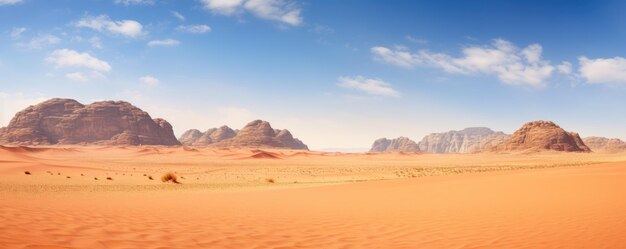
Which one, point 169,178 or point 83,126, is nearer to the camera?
point 169,178

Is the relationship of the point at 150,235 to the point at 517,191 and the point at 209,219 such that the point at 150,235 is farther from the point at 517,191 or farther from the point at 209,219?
the point at 517,191

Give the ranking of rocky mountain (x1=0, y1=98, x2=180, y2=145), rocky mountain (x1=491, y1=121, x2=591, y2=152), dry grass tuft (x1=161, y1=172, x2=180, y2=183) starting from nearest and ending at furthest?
dry grass tuft (x1=161, y1=172, x2=180, y2=183) < rocky mountain (x1=491, y1=121, x2=591, y2=152) < rocky mountain (x1=0, y1=98, x2=180, y2=145)

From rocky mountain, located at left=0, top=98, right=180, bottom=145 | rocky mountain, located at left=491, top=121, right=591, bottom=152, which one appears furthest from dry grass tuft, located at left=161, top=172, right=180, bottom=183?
rocky mountain, located at left=491, top=121, right=591, bottom=152

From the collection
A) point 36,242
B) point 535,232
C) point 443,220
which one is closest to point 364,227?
point 443,220

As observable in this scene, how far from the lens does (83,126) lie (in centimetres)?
13962

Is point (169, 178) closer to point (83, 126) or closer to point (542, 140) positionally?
point (83, 126)

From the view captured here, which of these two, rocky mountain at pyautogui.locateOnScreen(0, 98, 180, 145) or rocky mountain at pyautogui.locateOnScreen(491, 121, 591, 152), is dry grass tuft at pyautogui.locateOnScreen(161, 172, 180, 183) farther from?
rocky mountain at pyautogui.locateOnScreen(491, 121, 591, 152)

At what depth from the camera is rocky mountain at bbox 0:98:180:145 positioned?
13050 cm

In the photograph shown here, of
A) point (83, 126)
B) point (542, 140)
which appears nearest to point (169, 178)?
point (83, 126)

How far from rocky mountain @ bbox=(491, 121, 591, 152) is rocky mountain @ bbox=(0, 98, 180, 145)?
12275 centimetres

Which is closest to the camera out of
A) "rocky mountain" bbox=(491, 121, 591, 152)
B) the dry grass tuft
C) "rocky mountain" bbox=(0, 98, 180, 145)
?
the dry grass tuft

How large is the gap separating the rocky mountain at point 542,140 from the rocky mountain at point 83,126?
123 meters

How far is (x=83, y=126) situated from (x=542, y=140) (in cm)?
15527

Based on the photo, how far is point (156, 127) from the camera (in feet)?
502
